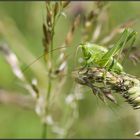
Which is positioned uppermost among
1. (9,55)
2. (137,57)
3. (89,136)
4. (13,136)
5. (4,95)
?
(137,57)

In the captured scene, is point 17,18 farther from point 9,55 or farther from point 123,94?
point 123,94

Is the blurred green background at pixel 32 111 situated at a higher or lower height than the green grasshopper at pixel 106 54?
lower

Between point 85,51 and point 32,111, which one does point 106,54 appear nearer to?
point 85,51

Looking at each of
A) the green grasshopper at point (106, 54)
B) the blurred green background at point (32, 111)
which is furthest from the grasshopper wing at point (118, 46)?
the blurred green background at point (32, 111)

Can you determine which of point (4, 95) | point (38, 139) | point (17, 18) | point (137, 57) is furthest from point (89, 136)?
point (17, 18)

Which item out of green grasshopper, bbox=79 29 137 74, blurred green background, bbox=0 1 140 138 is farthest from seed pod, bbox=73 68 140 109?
blurred green background, bbox=0 1 140 138

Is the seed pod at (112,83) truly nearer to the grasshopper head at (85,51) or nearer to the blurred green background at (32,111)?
the grasshopper head at (85,51)
